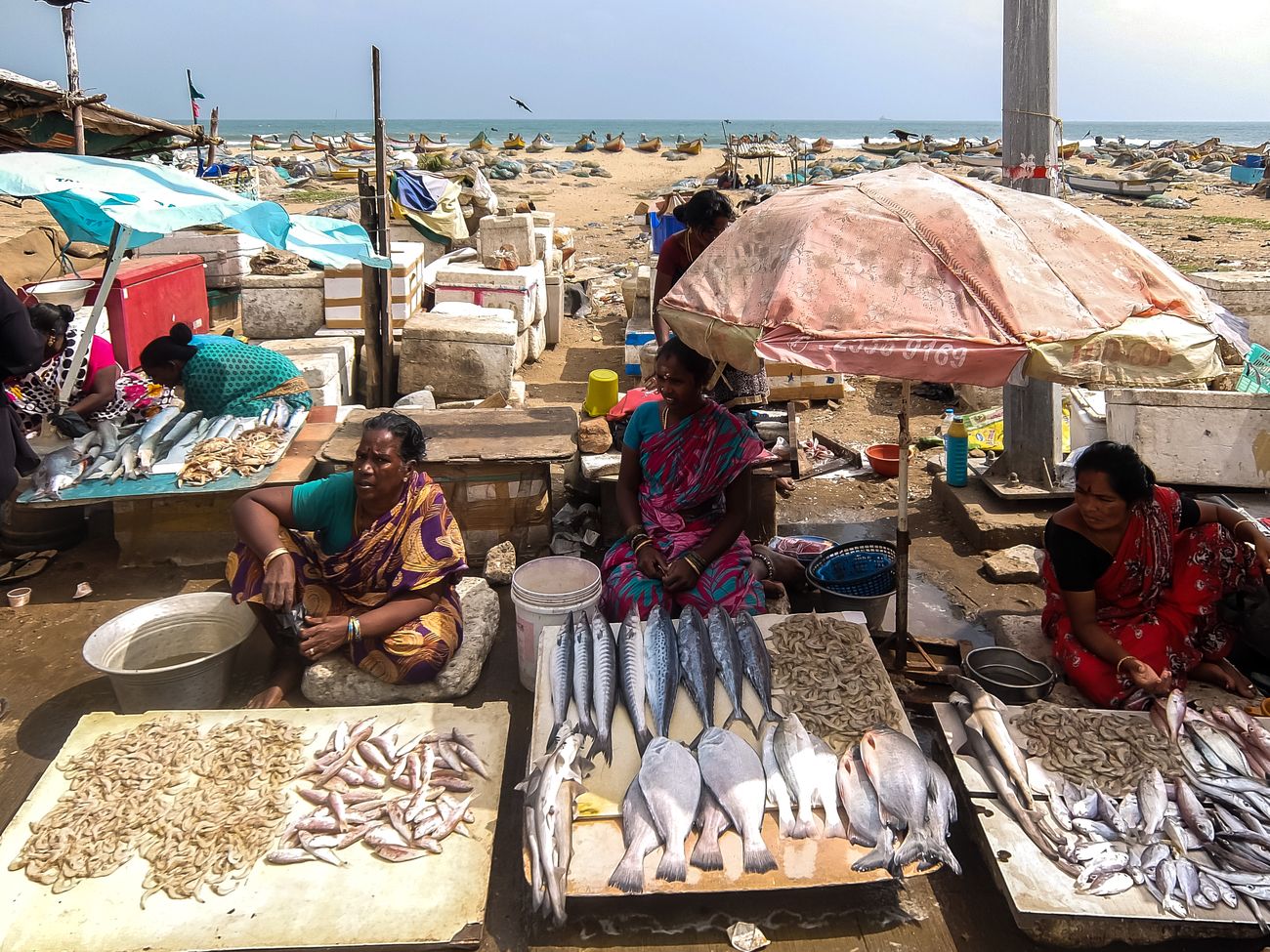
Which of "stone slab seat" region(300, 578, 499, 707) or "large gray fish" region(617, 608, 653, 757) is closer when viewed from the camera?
"large gray fish" region(617, 608, 653, 757)

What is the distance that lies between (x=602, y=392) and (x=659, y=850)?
445 cm

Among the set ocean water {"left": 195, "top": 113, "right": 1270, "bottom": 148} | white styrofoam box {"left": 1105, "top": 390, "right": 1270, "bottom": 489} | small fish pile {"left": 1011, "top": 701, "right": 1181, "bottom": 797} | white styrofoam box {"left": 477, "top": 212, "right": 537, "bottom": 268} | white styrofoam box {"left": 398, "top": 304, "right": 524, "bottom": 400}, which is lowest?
small fish pile {"left": 1011, "top": 701, "right": 1181, "bottom": 797}

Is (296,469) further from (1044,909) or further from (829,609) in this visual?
(1044,909)

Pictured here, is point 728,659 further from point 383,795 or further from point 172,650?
point 172,650

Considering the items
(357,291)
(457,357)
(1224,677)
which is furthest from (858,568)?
(357,291)

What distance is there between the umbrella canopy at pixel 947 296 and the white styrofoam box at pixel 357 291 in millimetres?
5663

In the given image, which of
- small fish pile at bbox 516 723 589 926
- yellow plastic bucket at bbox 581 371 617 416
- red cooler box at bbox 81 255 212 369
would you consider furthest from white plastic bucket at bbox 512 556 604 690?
red cooler box at bbox 81 255 212 369

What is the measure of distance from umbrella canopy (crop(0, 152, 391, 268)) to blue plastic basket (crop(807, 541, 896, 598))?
3.72m

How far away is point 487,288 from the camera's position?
29.7 feet

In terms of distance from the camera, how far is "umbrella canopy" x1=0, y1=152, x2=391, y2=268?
14.1ft

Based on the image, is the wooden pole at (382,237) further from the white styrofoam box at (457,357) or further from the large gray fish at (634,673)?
the large gray fish at (634,673)

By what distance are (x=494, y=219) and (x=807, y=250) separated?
322 inches

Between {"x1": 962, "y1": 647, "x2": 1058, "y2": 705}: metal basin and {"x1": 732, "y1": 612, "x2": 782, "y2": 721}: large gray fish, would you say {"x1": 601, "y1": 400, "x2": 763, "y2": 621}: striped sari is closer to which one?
{"x1": 732, "y1": 612, "x2": 782, "y2": 721}: large gray fish

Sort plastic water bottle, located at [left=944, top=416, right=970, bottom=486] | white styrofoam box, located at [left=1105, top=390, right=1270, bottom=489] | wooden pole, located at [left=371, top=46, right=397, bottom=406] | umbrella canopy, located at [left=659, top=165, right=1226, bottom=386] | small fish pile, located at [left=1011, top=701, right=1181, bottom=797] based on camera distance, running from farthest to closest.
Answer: wooden pole, located at [left=371, top=46, right=397, bottom=406] → plastic water bottle, located at [left=944, top=416, right=970, bottom=486] → white styrofoam box, located at [left=1105, top=390, right=1270, bottom=489] → small fish pile, located at [left=1011, top=701, right=1181, bottom=797] → umbrella canopy, located at [left=659, top=165, right=1226, bottom=386]
